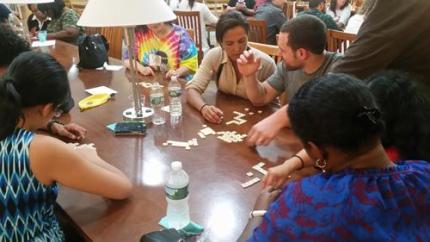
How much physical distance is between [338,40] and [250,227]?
239 cm

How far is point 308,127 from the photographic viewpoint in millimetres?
835

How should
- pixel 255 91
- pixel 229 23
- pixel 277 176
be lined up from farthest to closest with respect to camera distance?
pixel 229 23, pixel 255 91, pixel 277 176

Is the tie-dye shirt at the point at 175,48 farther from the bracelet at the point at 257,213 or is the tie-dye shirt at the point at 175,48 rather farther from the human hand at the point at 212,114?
the bracelet at the point at 257,213

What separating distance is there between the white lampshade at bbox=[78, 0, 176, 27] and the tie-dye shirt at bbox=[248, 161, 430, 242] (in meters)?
0.99

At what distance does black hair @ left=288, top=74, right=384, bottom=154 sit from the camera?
2.62 ft

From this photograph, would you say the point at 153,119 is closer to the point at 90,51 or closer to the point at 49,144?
the point at 49,144

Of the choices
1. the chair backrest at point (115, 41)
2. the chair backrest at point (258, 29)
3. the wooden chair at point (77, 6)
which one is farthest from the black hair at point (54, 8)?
the chair backrest at point (258, 29)

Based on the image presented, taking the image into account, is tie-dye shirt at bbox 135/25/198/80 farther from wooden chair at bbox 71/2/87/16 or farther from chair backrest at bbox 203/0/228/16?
chair backrest at bbox 203/0/228/16

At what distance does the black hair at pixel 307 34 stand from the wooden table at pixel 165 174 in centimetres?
39

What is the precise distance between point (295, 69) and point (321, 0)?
2954 millimetres

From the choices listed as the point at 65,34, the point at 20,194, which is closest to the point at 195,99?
the point at 20,194

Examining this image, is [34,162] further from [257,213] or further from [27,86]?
[257,213]

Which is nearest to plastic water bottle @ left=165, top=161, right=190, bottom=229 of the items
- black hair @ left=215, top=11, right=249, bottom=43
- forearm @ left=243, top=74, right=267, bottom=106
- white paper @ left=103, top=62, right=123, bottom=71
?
forearm @ left=243, top=74, right=267, bottom=106

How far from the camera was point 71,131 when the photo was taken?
5.80ft
